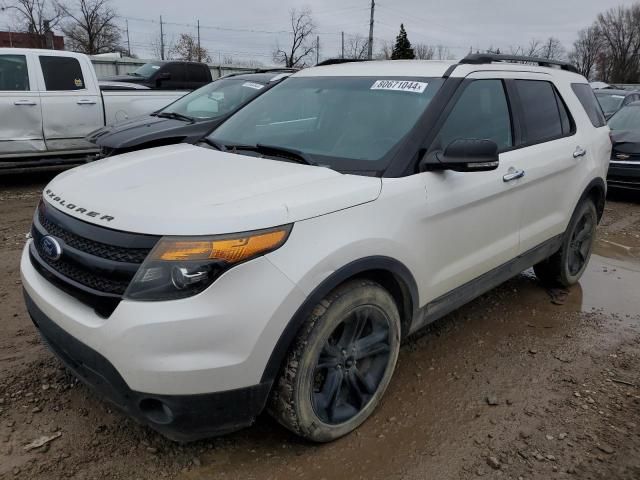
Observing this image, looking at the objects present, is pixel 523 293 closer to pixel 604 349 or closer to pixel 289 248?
pixel 604 349

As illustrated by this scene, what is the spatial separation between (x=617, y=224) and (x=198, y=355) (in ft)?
23.1

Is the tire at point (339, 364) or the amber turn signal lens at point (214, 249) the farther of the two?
the tire at point (339, 364)

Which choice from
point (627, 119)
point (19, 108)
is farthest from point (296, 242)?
point (627, 119)

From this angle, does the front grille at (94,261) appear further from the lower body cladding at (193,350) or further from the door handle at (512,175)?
the door handle at (512,175)

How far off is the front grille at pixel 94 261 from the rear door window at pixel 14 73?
6304mm

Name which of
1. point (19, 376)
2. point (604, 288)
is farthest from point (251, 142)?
point (604, 288)

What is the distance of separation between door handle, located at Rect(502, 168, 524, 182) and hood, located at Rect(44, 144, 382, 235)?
1.14 meters

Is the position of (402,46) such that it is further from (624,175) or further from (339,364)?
(339,364)

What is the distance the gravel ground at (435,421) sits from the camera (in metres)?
2.56

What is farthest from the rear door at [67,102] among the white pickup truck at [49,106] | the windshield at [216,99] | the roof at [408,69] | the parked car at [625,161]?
the parked car at [625,161]

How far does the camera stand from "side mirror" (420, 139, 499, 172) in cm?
284

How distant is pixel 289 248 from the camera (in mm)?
2268

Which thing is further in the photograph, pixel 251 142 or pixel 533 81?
pixel 533 81

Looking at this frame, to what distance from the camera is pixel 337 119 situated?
10.8 feet
